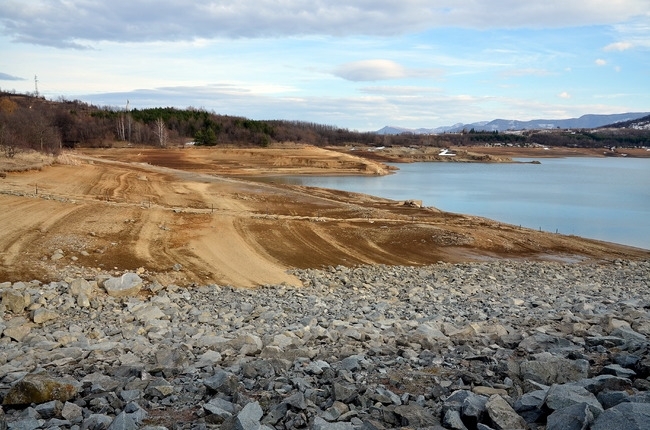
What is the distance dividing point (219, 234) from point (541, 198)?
3087 cm

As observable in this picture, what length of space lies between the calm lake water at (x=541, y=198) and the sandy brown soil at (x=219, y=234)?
16.7 feet

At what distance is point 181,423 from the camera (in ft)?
16.7

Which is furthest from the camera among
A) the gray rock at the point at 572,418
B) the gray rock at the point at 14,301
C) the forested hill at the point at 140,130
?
the forested hill at the point at 140,130

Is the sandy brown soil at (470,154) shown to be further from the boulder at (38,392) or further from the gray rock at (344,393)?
→ the boulder at (38,392)

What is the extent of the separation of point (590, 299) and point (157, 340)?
9182 millimetres

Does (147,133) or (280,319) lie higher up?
(147,133)

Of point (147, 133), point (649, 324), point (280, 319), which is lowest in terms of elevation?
point (280, 319)

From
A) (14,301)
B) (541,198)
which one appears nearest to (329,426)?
(14,301)

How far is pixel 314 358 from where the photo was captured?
7094mm

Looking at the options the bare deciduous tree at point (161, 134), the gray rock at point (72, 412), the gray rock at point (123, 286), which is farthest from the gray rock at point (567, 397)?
the bare deciduous tree at point (161, 134)

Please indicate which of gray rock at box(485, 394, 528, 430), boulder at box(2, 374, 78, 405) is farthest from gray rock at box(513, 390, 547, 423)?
boulder at box(2, 374, 78, 405)

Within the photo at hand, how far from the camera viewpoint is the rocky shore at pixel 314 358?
4824 mm

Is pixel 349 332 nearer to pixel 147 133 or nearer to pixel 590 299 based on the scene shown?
pixel 590 299

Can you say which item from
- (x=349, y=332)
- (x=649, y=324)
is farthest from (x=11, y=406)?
(x=649, y=324)
